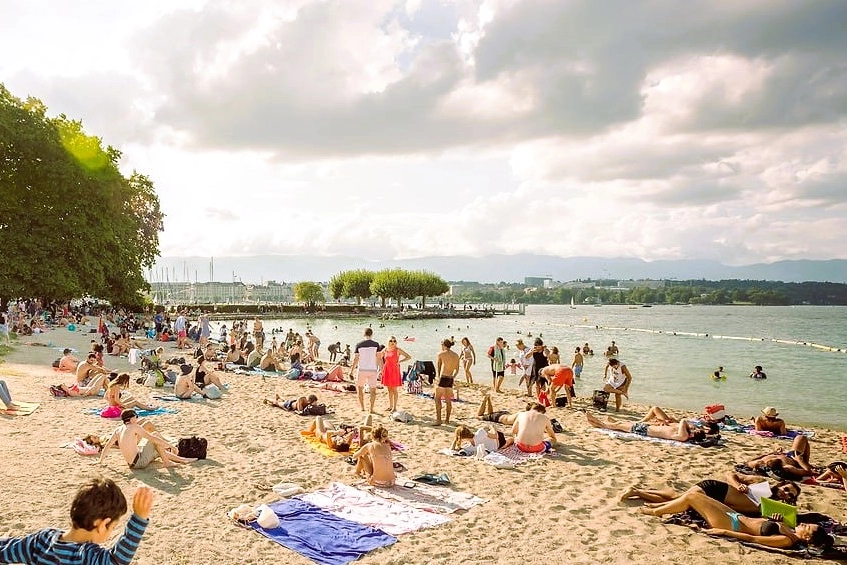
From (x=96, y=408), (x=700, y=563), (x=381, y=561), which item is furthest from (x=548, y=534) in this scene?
(x=96, y=408)

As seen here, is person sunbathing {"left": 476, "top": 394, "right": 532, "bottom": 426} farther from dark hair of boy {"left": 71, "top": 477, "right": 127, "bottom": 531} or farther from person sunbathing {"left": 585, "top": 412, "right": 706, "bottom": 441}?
dark hair of boy {"left": 71, "top": 477, "right": 127, "bottom": 531}

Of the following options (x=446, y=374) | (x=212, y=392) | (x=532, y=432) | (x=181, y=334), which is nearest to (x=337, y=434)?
(x=446, y=374)

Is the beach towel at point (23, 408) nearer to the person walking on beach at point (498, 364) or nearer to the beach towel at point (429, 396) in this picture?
the beach towel at point (429, 396)

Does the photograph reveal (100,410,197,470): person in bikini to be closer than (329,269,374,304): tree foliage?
Yes

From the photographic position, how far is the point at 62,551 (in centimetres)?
301

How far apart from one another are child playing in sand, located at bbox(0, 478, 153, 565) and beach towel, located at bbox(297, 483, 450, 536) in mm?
4069

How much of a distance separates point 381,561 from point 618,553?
252 cm

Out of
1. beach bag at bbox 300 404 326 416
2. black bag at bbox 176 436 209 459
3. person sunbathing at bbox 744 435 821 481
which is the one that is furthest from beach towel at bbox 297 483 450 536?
person sunbathing at bbox 744 435 821 481

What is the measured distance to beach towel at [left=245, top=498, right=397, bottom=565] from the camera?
19.9ft

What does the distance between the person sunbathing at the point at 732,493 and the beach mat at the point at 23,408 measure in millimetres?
10856

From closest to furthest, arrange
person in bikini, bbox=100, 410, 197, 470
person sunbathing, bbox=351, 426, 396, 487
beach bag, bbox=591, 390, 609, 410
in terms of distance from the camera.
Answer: person sunbathing, bbox=351, 426, 396, 487
person in bikini, bbox=100, 410, 197, 470
beach bag, bbox=591, 390, 609, 410

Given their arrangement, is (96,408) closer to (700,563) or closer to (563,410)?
(563,410)

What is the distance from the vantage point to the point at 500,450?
10.1m

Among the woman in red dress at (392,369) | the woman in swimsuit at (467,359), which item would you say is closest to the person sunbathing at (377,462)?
the woman in red dress at (392,369)
